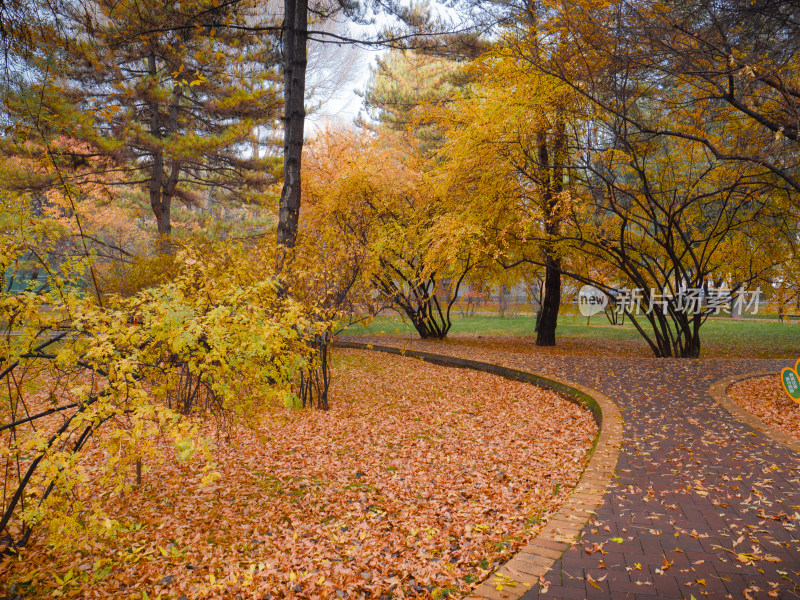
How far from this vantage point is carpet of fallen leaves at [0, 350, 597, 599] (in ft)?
9.56

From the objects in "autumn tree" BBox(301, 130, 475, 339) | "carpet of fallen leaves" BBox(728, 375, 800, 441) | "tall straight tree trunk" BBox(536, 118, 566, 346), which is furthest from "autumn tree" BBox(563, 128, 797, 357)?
"carpet of fallen leaves" BBox(728, 375, 800, 441)

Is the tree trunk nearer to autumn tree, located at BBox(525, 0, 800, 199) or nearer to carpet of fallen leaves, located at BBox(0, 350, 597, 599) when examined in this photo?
autumn tree, located at BBox(525, 0, 800, 199)

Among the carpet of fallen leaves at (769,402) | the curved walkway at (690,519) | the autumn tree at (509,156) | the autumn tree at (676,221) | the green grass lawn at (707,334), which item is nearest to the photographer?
the curved walkway at (690,519)

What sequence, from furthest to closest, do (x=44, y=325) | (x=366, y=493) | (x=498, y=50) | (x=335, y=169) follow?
1. (x=335, y=169)
2. (x=498, y=50)
3. (x=366, y=493)
4. (x=44, y=325)

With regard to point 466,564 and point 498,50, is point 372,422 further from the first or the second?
point 498,50

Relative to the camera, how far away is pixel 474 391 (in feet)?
26.5

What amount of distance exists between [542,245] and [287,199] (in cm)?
682

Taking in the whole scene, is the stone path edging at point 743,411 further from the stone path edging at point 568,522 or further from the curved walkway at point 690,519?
the stone path edging at point 568,522

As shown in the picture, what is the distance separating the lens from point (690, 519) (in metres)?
3.28

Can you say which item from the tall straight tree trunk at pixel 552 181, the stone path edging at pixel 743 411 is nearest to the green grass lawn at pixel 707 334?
the tall straight tree trunk at pixel 552 181

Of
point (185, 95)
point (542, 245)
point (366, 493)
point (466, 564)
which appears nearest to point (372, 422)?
point (366, 493)

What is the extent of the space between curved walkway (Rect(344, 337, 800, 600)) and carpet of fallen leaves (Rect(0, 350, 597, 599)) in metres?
0.50

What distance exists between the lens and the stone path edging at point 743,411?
4.81m

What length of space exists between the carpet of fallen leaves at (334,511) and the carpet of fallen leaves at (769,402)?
2079 mm
